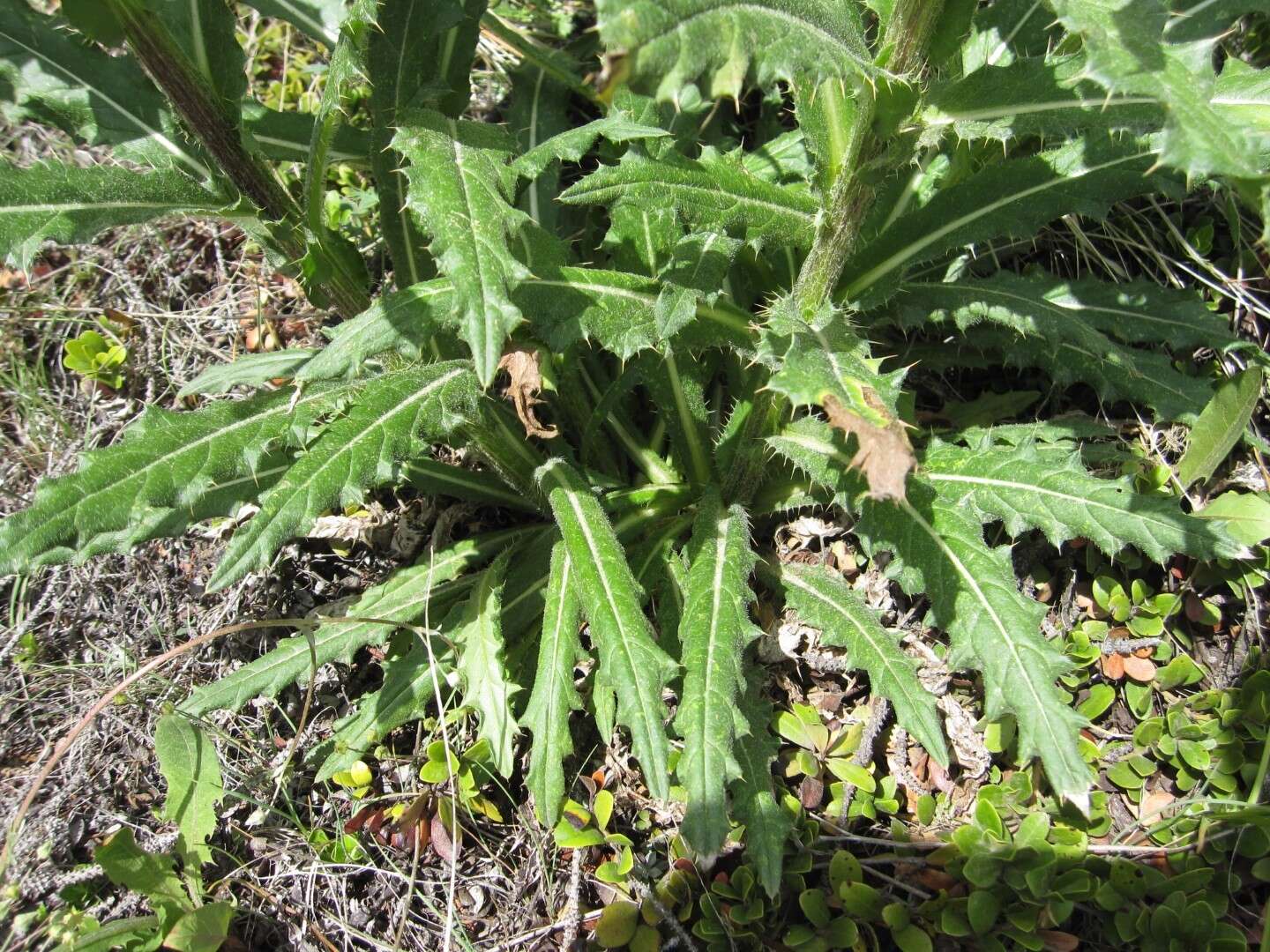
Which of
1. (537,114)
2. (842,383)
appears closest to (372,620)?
(842,383)

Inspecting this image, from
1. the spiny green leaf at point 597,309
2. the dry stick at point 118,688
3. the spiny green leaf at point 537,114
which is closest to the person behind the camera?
the spiny green leaf at point 597,309

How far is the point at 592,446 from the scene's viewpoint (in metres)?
2.75

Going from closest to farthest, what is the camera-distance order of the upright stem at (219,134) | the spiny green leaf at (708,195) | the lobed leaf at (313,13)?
1. the upright stem at (219,134)
2. the spiny green leaf at (708,195)
3. the lobed leaf at (313,13)

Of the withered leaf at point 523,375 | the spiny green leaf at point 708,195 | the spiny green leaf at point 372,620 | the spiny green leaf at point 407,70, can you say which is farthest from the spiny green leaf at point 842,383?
the spiny green leaf at point 372,620

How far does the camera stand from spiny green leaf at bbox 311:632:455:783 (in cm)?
239

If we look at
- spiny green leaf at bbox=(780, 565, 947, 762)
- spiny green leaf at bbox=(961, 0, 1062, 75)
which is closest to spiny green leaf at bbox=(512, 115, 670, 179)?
spiny green leaf at bbox=(961, 0, 1062, 75)

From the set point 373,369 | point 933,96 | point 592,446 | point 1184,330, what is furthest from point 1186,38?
point 373,369

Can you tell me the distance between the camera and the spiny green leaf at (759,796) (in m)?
2.06

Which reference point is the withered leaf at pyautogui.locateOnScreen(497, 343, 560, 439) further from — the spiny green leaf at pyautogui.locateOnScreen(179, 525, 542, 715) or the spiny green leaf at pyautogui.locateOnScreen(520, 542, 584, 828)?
the spiny green leaf at pyautogui.locateOnScreen(179, 525, 542, 715)

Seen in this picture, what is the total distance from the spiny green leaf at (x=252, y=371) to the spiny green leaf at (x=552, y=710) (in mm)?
1078

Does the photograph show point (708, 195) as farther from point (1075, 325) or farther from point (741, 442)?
point (1075, 325)

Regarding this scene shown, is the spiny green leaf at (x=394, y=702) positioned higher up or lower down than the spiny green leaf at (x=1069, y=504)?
lower down

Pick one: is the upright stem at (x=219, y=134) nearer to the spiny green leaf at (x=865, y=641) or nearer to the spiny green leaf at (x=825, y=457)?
the spiny green leaf at (x=825, y=457)

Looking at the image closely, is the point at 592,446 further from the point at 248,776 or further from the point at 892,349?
the point at 248,776
